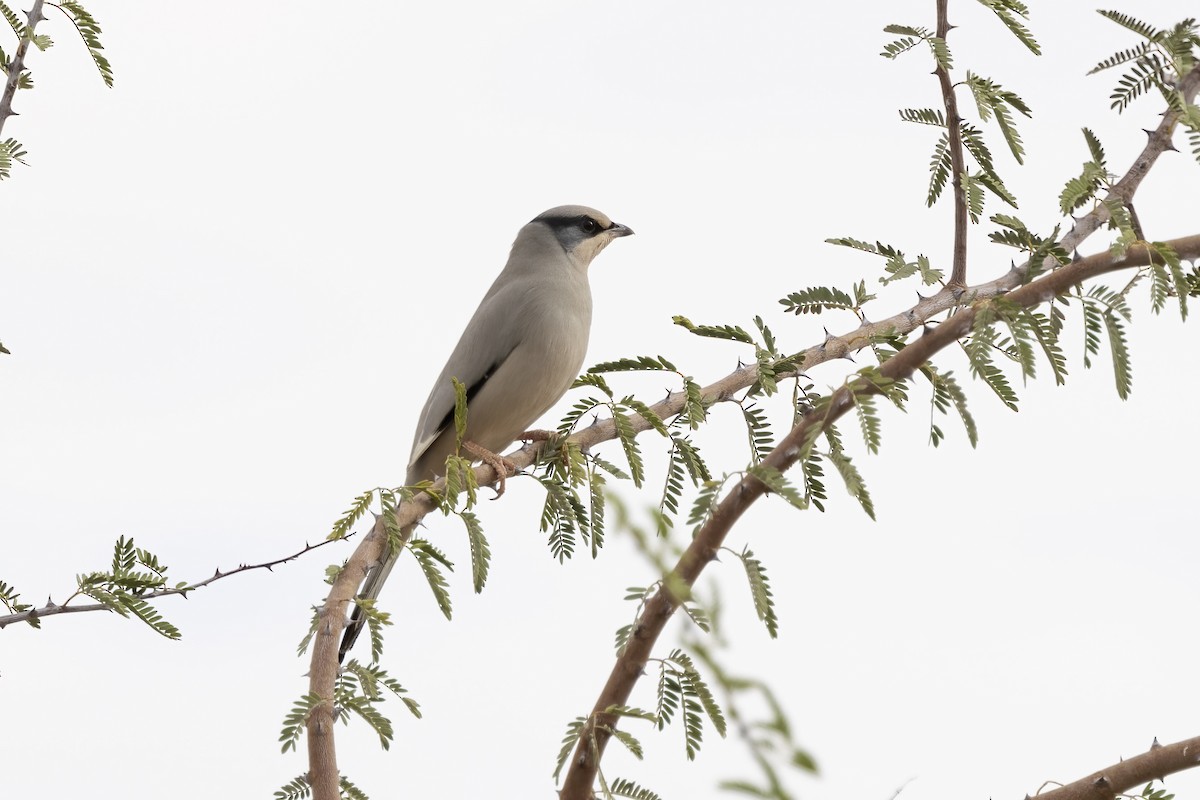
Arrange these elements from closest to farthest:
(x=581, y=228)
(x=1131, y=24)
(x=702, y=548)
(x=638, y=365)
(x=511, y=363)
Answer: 1. (x=702, y=548)
2. (x=1131, y=24)
3. (x=638, y=365)
4. (x=511, y=363)
5. (x=581, y=228)

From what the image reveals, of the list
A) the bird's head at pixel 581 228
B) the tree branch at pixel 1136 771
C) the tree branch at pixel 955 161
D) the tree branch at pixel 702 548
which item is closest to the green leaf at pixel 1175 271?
the tree branch at pixel 702 548

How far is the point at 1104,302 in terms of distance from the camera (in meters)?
2.77

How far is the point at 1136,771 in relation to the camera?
2156mm

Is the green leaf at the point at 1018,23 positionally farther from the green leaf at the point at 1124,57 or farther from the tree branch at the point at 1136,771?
Result: the tree branch at the point at 1136,771

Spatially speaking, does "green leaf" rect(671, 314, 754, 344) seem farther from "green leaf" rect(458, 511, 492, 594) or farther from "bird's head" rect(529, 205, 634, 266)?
"bird's head" rect(529, 205, 634, 266)

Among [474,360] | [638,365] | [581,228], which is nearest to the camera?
[638,365]

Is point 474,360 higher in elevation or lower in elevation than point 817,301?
higher

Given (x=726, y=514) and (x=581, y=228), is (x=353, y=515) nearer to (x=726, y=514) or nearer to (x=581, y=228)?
(x=726, y=514)

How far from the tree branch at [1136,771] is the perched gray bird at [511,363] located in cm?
424

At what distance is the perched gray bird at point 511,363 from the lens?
6574 millimetres

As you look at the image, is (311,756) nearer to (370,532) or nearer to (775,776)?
(370,532)

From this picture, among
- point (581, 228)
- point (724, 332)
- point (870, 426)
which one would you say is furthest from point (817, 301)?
point (581, 228)

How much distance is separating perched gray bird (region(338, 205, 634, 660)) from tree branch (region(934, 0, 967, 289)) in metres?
2.33

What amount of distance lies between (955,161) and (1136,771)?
2.50m
